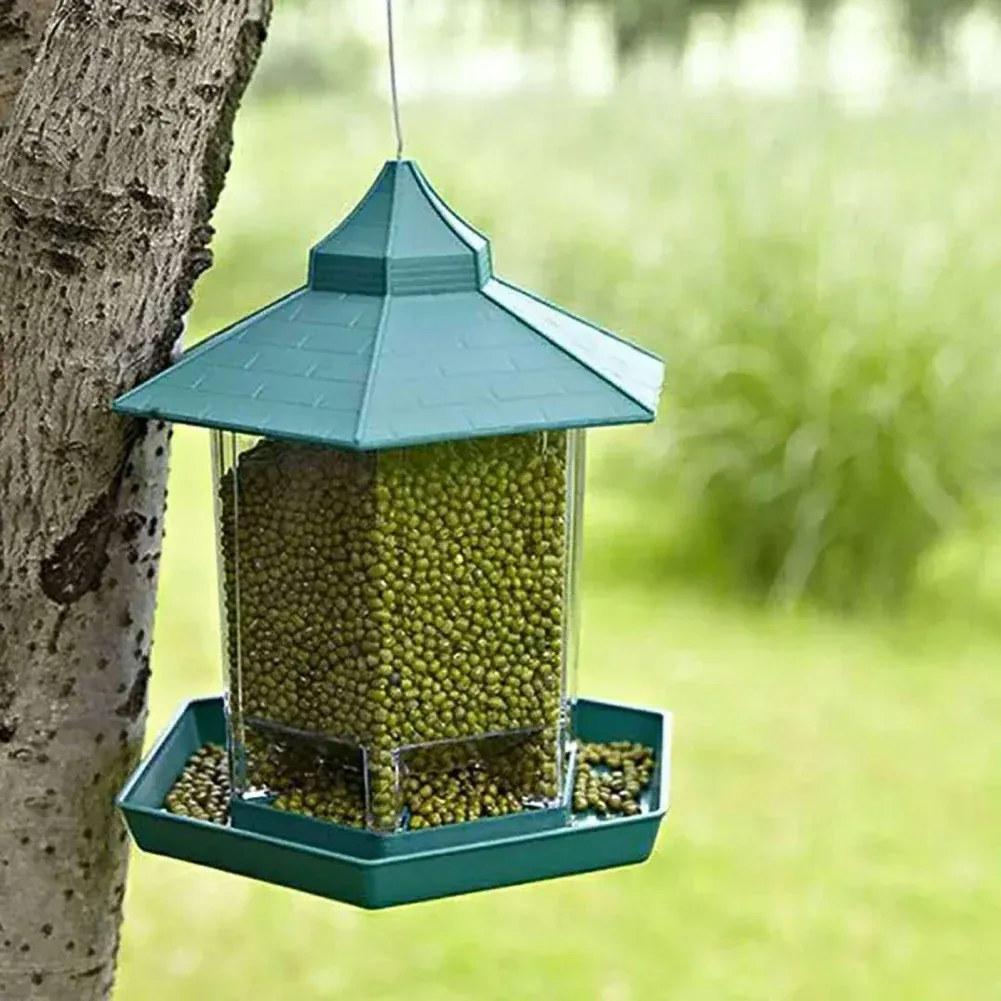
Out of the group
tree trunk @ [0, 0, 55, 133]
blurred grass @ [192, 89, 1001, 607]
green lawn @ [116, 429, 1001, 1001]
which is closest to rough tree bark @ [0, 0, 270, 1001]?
tree trunk @ [0, 0, 55, 133]

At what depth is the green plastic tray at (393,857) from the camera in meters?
0.84

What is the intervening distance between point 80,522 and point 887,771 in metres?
1.81

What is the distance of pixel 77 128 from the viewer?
32.8 inches

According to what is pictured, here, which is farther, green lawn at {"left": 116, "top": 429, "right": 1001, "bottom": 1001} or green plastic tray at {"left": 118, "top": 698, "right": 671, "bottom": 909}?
green lawn at {"left": 116, "top": 429, "right": 1001, "bottom": 1001}

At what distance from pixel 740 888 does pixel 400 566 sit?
1468 millimetres

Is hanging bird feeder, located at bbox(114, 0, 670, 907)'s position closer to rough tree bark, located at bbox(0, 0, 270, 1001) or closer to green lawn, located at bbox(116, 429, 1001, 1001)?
rough tree bark, located at bbox(0, 0, 270, 1001)

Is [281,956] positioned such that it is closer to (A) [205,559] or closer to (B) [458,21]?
(A) [205,559]

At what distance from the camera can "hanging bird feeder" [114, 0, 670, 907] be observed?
2.66 ft

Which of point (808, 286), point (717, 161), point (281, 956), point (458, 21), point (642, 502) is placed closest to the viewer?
point (281, 956)

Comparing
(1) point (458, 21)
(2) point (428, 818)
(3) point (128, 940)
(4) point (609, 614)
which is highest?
(1) point (458, 21)

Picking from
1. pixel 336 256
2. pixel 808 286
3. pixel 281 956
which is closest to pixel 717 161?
pixel 808 286

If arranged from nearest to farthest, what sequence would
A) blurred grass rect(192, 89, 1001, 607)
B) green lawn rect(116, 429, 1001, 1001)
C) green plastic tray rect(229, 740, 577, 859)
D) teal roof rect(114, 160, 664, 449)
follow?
teal roof rect(114, 160, 664, 449), green plastic tray rect(229, 740, 577, 859), green lawn rect(116, 429, 1001, 1001), blurred grass rect(192, 89, 1001, 607)

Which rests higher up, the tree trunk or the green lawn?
the tree trunk

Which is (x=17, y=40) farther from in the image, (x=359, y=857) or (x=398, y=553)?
(x=359, y=857)
